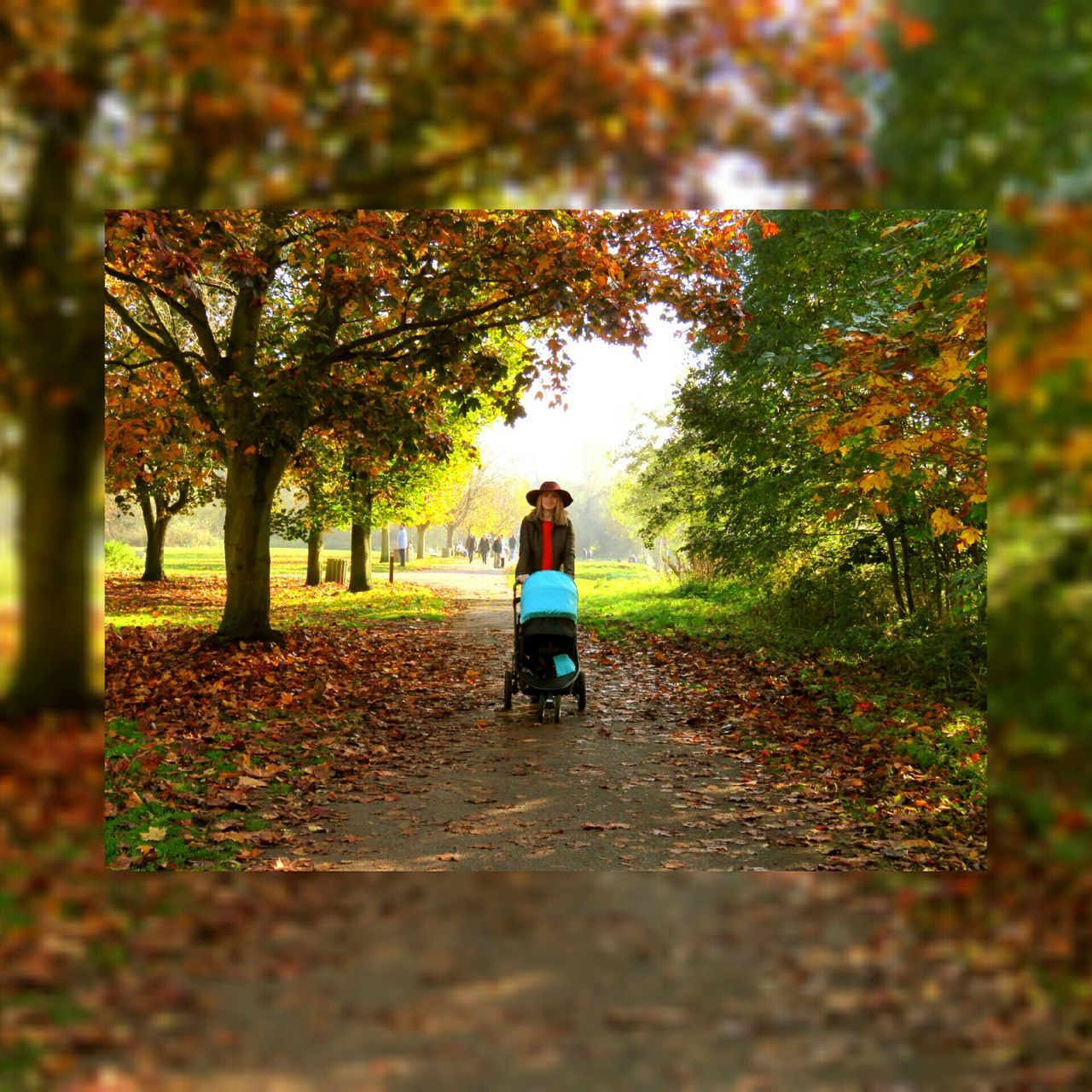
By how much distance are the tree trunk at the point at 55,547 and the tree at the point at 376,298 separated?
2.97 m

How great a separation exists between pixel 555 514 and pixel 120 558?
17772mm

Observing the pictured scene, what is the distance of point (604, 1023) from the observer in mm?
3156

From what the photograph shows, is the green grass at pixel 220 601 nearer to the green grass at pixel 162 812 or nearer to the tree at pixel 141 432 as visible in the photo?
the tree at pixel 141 432

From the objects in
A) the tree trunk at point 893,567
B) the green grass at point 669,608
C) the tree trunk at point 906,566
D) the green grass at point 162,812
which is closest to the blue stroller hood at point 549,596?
the green grass at point 162,812

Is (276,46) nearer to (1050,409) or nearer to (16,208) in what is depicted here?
(16,208)

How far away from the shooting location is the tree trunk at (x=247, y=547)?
1152cm

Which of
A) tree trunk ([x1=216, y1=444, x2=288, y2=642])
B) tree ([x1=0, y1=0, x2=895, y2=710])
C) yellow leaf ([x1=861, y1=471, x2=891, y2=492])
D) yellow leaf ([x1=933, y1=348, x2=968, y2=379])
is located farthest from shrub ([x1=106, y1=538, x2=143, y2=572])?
yellow leaf ([x1=933, y1=348, x2=968, y2=379])

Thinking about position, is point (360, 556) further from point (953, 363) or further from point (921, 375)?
point (953, 363)

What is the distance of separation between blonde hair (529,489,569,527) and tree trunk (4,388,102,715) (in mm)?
4477

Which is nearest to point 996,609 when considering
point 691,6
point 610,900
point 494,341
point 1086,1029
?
point 1086,1029

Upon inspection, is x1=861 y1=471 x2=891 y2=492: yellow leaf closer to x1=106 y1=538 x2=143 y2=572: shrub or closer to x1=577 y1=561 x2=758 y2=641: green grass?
x1=577 y1=561 x2=758 y2=641: green grass

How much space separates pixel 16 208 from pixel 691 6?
324 centimetres

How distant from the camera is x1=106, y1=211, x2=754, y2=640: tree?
28.0 feet

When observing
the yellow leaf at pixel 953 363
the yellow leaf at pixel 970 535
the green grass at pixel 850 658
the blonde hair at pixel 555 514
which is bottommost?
the green grass at pixel 850 658
